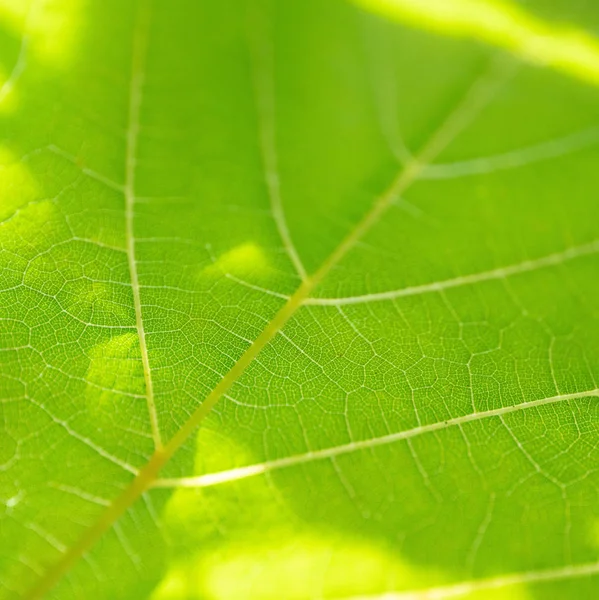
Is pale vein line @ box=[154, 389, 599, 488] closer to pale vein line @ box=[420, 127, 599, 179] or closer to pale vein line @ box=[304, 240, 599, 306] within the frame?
pale vein line @ box=[304, 240, 599, 306]

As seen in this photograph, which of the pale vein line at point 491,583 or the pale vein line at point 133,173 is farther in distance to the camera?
the pale vein line at point 133,173

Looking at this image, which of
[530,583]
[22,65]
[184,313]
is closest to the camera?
[530,583]

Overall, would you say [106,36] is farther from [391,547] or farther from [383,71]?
[391,547]

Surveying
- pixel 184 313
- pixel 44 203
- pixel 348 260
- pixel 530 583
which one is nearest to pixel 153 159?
pixel 44 203

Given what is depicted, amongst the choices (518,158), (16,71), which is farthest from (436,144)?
(16,71)

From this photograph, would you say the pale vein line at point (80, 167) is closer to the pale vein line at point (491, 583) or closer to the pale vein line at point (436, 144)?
the pale vein line at point (436, 144)

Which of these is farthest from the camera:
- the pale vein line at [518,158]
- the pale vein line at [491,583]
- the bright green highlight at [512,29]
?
the bright green highlight at [512,29]

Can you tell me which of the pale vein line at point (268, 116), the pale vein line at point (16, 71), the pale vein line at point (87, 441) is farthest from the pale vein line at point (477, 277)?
the pale vein line at point (16, 71)

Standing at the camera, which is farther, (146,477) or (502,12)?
(502,12)
